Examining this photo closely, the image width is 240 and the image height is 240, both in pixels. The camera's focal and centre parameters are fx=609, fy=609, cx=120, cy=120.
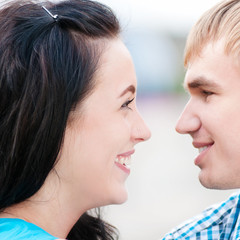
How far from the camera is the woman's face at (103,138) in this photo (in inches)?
87.4

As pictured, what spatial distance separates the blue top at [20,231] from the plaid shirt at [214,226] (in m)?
0.79

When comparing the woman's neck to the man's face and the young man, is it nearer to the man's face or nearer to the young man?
the young man

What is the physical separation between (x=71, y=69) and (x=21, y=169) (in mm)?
397

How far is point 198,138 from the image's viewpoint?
9.02 feet

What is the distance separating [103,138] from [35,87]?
0.33 m

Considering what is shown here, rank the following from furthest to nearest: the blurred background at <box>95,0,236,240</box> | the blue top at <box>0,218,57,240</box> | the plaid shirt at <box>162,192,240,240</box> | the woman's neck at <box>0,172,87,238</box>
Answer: the blurred background at <box>95,0,236,240</box> < the plaid shirt at <box>162,192,240,240</box> < the woman's neck at <box>0,172,87,238</box> < the blue top at <box>0,218,57,240</box>

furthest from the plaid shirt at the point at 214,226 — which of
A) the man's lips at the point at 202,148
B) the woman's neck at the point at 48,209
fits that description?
the woman's neck at the point at 48,209

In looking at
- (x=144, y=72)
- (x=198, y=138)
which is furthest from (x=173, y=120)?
(x=198, y=138)

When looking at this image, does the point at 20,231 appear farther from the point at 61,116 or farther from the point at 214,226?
the point at 214,226

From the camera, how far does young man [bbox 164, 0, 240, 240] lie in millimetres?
2680

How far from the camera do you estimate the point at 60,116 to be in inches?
84.4

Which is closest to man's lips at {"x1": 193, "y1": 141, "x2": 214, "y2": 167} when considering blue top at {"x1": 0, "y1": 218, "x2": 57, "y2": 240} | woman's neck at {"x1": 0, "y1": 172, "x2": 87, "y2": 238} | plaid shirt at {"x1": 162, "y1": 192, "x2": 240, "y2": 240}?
plaid shirt at {"x1": 162, "y1": 192, "x2": 240, "y2": 240}

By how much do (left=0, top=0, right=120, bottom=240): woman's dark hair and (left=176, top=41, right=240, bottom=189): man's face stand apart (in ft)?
2.17

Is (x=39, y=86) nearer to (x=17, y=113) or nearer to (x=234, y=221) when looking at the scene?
(x=17, y=113)
